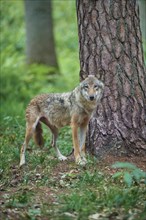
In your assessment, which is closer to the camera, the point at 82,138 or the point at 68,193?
the point at 68,193

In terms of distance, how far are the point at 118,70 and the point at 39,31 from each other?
12.2m

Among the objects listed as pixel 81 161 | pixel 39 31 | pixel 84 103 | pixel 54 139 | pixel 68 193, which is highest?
pixel 39 31

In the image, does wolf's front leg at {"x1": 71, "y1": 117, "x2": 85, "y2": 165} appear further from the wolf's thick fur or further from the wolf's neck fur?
the wolf's neck fur

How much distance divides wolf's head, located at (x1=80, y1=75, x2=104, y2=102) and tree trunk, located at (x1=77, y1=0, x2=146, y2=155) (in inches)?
9.2

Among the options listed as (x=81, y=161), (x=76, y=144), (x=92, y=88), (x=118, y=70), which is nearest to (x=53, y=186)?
(x=81, y=161)

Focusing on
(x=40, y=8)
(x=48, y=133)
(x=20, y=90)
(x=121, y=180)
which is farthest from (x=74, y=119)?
(x=40, y=8)

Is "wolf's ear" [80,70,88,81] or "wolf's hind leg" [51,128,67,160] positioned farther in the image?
"wolf's hind leg" [51,128,67,160]

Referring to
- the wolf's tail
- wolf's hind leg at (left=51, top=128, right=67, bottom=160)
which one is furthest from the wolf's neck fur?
the wolf's tail

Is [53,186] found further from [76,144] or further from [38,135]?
[38,135]

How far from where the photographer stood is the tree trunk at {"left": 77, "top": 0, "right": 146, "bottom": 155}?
28.6 feet

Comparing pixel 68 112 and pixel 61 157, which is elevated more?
pixel 68 112

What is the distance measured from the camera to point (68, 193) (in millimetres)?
7094

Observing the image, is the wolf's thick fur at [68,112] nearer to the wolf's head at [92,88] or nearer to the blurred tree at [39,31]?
the wolf's head at [92,88]

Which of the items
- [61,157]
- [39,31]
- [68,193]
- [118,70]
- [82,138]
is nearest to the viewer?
[68,193]
